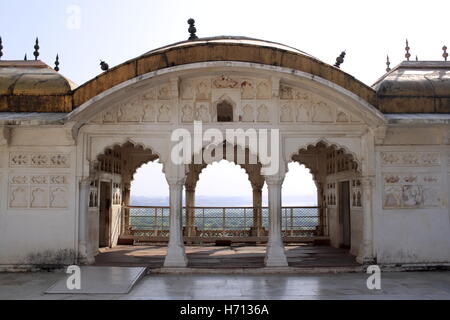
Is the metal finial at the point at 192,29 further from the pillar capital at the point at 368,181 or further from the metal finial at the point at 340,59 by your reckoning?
the pillar capital at the point at 368,181

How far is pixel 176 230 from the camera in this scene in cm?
902

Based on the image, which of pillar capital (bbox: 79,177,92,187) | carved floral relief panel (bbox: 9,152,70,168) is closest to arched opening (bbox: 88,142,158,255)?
pillar capital (bbox: 79,177,92,187)

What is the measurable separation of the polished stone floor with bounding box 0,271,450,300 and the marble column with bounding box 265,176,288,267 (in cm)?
51

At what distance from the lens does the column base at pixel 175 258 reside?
8773mm

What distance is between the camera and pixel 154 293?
702 cm

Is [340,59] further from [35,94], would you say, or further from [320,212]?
[35,94]

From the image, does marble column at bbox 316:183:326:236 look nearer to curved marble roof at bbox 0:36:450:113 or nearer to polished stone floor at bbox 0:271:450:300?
curved marble roof at bbox 0:36:450:113

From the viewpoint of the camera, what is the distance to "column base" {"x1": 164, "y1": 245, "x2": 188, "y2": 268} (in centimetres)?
877

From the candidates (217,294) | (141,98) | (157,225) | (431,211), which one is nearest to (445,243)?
(431,211)

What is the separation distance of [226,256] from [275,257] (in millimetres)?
1800

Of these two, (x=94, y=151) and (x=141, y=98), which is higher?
(x=141, y=98)

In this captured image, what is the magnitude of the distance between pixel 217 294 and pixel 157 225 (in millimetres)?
6632

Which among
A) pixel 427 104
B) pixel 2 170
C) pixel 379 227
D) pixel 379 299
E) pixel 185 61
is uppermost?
pixel 185 61

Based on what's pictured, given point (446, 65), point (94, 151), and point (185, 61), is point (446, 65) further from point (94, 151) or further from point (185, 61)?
point (94, 151)
